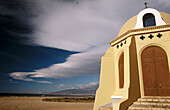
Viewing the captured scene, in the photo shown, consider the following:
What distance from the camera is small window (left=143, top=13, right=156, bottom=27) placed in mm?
10578

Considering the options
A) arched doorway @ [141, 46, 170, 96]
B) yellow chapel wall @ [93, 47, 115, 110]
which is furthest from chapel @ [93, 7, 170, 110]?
yellow chapel wall @ [93, 47, 115, 110]

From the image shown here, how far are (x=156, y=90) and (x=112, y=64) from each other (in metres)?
3.95

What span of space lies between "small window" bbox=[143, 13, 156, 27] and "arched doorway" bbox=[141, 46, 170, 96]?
2.36 metres

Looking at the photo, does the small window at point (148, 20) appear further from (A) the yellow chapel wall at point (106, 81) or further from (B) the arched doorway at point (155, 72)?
(A) the yellow chapel wall at point (106, 81)

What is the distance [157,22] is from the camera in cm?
983

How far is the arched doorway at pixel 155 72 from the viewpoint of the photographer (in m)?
8.69

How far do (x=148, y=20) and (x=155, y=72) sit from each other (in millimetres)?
4479

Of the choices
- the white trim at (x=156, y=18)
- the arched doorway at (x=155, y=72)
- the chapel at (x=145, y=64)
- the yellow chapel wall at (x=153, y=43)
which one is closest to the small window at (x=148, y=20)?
the chapel at (x=145, y=64)

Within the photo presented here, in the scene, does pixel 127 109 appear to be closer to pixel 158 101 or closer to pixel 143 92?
pixel 158 101

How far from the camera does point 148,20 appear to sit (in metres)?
10.9

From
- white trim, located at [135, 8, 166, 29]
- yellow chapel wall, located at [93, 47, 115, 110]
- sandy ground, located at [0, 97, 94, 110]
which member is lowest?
sandy ground, located at [0, 97, 94, 110]

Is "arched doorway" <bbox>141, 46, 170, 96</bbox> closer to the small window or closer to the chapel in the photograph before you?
the chapel

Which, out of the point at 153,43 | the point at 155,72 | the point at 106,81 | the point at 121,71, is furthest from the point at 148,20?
the point at 106,81

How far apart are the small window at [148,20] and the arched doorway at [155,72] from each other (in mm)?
2361
